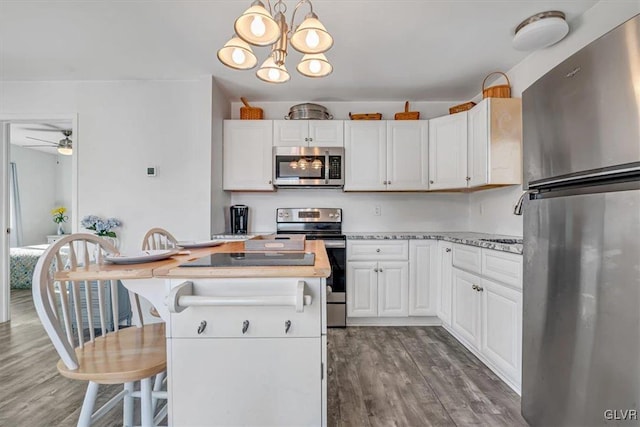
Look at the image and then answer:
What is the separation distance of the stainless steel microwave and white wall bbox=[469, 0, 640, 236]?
4.86 feet

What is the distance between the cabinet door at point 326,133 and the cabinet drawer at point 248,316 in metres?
2.31

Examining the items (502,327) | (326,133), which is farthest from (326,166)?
(502,327)

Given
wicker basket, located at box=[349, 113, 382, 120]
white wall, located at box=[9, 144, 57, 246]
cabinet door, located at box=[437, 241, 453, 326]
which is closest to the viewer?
cabinet door, located at box=[437, 241, 453, 326]

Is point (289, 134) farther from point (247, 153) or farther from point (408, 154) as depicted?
point (408, 154)

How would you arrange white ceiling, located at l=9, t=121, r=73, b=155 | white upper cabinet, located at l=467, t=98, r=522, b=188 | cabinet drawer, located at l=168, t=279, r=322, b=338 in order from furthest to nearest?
white ceiling, located at l=9, t=121, r=73, b=155 → white upper cabinet, located at l=467, t=98, r=522, b=188 → cabinet drawer, located at l=168, t=279, r=322, b=338

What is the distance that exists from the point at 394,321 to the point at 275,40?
8.56 feet

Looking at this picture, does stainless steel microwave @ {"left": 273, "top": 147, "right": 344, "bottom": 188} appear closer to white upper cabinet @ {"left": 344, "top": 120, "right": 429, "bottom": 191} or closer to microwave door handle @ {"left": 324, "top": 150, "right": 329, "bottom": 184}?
microwave door handle @ {"left": 324, "top": 150, "right": 329, "bottom": 184}

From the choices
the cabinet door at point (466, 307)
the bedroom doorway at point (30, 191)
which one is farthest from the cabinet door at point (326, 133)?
the bedroom doorway at point (30, 191)

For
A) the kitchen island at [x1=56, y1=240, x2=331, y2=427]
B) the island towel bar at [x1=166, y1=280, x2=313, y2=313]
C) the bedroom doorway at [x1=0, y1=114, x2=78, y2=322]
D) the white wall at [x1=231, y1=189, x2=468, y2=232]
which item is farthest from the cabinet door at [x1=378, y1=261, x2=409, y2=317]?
the bedroom doorway at [x1=0, y1=114, x2=78, y2=322]

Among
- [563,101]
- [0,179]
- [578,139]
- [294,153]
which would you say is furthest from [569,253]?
[0,179]

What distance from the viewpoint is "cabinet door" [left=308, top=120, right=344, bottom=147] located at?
10.3 ft

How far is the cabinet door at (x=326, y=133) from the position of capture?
10.3ft

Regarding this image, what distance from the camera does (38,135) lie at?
4.81m

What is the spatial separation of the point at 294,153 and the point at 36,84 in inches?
101
